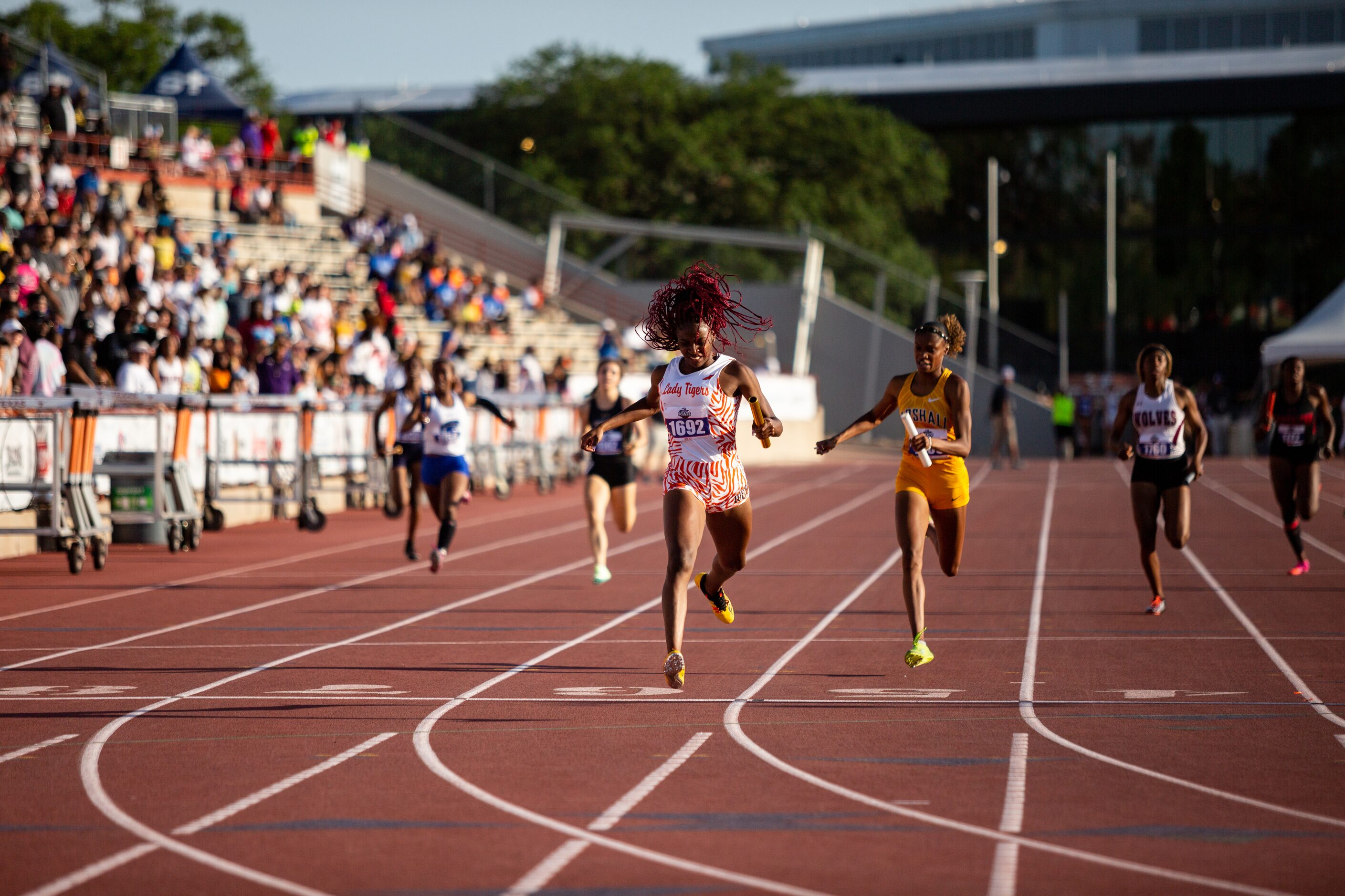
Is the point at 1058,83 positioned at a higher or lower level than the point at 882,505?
higher

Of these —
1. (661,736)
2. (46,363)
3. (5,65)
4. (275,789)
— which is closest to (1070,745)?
(661,736)

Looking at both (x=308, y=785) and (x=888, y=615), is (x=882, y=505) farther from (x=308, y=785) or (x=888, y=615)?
(x=308, y=785)

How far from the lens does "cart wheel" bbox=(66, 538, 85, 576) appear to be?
16016mm

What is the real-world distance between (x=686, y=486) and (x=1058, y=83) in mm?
58589

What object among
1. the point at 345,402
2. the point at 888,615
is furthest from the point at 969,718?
the point at 345,402

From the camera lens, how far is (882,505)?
27.0 meters

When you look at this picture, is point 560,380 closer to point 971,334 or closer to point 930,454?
point 971,334

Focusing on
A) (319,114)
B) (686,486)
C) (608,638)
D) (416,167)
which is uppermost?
(319,114)

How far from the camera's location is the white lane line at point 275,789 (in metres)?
6.31

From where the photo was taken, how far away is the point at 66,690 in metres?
9.60

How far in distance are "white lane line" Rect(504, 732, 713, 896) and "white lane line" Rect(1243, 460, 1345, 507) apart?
49.4ft

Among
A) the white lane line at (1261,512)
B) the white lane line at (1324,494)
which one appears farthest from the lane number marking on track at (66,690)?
the white lane line at (1324,494)

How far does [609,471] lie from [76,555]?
5.19 meters

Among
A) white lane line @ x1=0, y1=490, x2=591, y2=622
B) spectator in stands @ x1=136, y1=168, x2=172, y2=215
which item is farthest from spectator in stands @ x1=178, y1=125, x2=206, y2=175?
white lane line @ x1=0, y1=490, x2=591, y2=622
